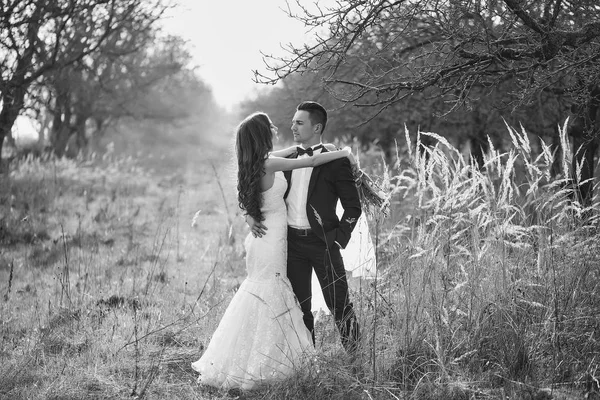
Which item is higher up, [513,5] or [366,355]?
[513,5]

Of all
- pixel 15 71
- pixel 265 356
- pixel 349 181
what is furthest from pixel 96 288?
pixel 15 71

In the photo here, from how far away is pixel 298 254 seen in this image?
4.57 metres

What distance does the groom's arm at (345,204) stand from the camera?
171 inches

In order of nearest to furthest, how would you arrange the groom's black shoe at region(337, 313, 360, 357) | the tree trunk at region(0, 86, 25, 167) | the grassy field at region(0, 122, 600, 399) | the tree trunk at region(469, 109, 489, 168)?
the grassy field at region(0, 122, 600, 399), the groom's black shoe at region(337, 313, 360, 357), the tree trunk at region(469, 109, 489, 168), the tree trunk at region(0, 86, 25, 167)

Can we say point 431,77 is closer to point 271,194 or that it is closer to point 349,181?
point 349,181

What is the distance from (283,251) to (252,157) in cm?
76

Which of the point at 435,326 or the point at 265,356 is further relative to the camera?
the point at 265,356

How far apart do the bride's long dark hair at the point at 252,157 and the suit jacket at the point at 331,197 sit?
0.39 meters

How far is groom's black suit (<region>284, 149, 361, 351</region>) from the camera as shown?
435 cm

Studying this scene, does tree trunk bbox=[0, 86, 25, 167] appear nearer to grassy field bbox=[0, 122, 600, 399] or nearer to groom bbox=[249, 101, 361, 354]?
grassy field bbox=[0, 122, 600, 399]

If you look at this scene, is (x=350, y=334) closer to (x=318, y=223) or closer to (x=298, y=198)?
(x=318, y=223)

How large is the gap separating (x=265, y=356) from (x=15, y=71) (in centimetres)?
835

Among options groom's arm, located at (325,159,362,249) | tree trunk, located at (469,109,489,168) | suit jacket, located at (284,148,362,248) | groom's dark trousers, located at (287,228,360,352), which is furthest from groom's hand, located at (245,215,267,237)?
tree trunk, located at (469,109,489,168)

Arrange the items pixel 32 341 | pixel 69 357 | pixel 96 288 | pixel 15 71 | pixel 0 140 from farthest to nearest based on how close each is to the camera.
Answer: pixel 0 140, pixel 15 71, pixel 96 288, pixel 32 341, pixel 69 357
